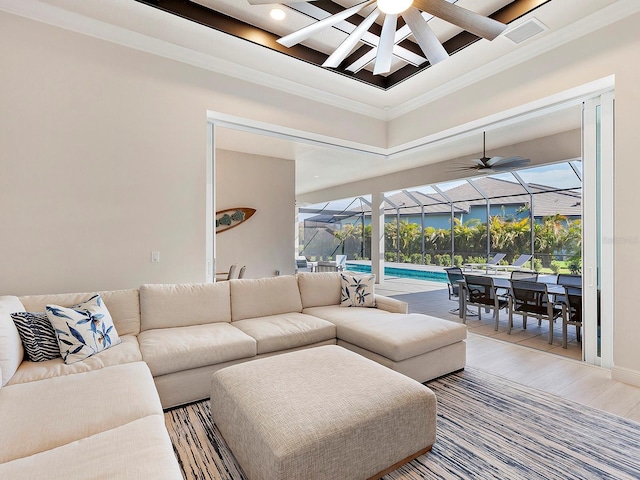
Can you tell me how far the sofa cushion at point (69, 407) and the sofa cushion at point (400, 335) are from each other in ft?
5.58

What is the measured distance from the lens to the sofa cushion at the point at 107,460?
1128mm

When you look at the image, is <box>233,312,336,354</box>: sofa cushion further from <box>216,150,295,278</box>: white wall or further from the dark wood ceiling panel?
<box>216,150,295,278</box>: white wall

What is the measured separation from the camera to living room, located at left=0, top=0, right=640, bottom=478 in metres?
2.79

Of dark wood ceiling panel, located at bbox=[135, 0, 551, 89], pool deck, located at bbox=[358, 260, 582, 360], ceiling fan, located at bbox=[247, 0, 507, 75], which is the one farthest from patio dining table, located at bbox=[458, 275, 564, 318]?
ceiling fan, located at bbox=[247, 0, 507, 75]

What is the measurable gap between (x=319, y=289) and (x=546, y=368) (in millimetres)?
2404

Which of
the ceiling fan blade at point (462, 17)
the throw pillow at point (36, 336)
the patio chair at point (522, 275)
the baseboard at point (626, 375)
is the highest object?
the ceiling fan blade at point (462, 17)

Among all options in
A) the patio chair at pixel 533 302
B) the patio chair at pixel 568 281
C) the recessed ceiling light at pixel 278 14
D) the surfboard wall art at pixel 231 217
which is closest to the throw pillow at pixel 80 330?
the recessed ceiling light at pixel 278 14

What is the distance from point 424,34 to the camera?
2320 millimetres

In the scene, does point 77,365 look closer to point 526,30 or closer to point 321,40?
point 321,40

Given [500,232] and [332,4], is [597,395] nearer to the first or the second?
[332,4]

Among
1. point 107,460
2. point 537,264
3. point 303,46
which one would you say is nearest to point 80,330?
point 107,460

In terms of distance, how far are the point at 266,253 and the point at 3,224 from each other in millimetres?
4180

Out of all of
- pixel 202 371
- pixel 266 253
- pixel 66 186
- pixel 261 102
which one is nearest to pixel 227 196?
pixel 266 253

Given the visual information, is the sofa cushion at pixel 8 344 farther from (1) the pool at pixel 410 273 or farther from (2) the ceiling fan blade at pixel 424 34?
(1) the pool at pixel 410 273
